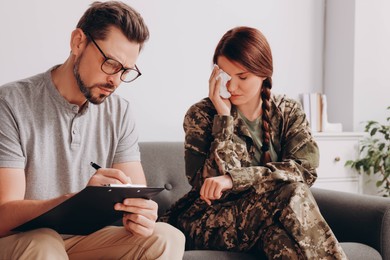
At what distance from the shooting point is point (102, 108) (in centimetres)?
176

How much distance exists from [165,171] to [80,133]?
2.24 feet

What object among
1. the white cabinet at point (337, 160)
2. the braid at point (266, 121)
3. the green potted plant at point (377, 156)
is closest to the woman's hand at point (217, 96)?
the braid at point (266, 121)

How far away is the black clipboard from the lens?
1298mm

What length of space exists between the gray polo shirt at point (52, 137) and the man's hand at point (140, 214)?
0.25 meters

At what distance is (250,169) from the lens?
1.87m

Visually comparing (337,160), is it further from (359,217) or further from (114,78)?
(114,78)

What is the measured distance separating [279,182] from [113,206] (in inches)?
25.9

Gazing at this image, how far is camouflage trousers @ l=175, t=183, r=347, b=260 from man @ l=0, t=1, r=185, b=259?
36 centimetres

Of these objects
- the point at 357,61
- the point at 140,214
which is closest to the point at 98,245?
the point at 140,214

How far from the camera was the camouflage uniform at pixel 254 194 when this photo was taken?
1.75m

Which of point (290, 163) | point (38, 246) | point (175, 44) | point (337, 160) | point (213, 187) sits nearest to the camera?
point (38, 246)

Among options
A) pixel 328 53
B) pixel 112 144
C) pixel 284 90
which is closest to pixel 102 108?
pixel 112 144

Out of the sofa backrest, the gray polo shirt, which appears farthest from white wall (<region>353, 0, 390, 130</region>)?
the gray polo shirt

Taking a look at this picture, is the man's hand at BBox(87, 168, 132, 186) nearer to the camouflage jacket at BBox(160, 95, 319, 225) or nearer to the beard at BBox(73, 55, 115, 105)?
the beard at BBox(73, 55, 115, 105)
